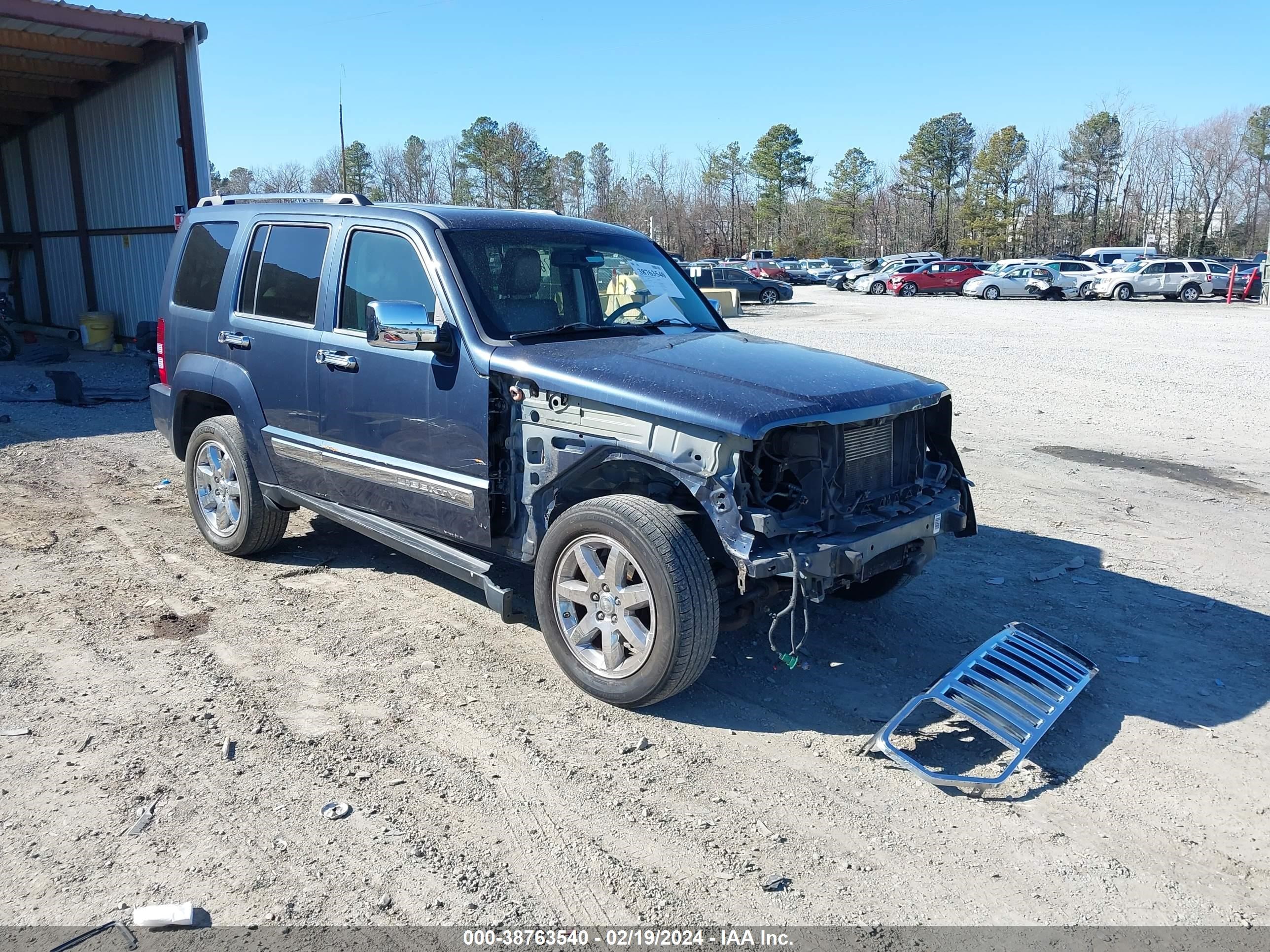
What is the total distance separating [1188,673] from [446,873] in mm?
3620

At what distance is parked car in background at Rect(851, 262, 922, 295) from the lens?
4497 centimetres

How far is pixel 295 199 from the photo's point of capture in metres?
5.84

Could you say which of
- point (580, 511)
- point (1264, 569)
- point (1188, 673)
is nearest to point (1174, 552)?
point (1264, 569)

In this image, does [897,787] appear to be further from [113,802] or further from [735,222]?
[735,222]

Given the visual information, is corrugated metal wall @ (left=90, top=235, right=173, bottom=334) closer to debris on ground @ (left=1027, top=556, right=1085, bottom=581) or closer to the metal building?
the metal building

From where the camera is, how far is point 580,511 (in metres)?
4.18

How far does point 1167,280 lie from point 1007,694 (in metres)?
39.4

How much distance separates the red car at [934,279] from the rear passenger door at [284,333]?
41.3 meters

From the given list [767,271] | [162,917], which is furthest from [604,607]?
[767,271]

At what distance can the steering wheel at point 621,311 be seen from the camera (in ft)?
17.0

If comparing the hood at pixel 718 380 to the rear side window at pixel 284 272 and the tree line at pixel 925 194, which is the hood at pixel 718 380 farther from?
the tree line at pixel 925 194

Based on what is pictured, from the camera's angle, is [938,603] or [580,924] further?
[938,603]

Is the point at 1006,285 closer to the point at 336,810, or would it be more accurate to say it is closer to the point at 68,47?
the point at 68,47

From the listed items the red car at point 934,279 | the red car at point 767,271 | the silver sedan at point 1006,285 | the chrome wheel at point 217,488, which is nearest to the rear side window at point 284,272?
the chrome wheel at point 217,488
